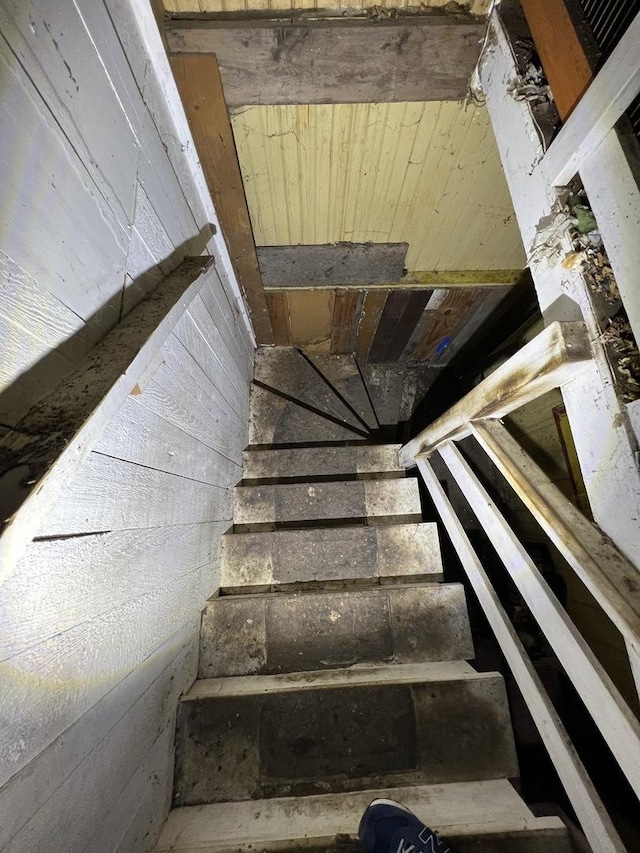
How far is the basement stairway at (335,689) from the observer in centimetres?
121

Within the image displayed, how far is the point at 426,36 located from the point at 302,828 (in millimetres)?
2614

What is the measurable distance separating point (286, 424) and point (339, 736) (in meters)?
2.01

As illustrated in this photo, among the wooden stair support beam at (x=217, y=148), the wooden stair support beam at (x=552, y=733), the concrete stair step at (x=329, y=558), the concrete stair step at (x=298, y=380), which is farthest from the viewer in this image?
the concrete stair step at (x=298, y=380)

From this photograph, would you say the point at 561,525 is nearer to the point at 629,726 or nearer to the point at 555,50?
the point at 629,726

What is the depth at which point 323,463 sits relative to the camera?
257cm

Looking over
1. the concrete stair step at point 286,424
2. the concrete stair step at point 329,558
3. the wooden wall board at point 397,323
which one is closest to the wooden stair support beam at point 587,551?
the concrete stair step at point 329,558

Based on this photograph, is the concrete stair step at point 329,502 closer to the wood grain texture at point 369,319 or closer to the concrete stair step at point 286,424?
the concrete stair step at point 286,424

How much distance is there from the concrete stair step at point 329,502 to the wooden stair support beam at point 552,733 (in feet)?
2.22

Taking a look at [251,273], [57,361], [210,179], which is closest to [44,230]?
[57,361]

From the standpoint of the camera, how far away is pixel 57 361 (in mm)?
606

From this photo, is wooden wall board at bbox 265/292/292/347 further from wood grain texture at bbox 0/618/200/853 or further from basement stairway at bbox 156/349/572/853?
wood grain texture at bbox 0/618/200/853

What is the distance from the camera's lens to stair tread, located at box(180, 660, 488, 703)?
147cm

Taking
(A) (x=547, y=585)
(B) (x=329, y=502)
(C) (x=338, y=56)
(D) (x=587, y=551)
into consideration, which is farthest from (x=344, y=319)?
(D) (x=587, y=551)

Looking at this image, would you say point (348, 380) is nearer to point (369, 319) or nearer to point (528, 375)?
point (369, 319)
